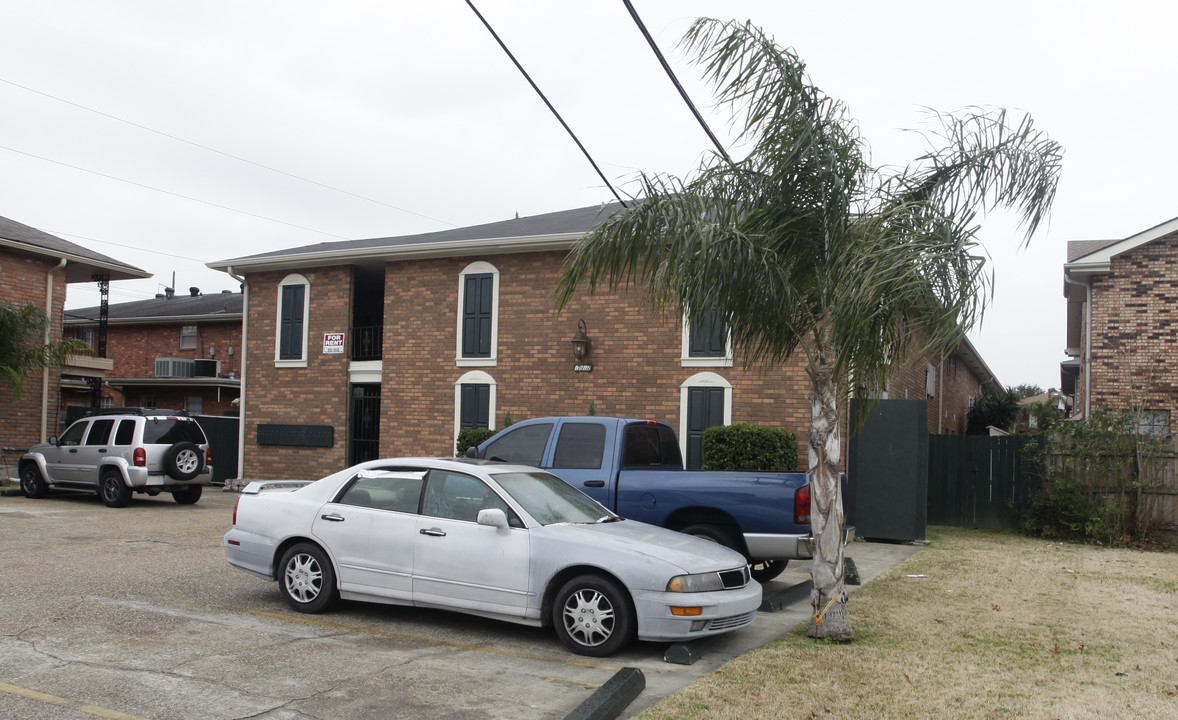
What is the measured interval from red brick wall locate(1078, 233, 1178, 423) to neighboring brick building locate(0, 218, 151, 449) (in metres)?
23.0

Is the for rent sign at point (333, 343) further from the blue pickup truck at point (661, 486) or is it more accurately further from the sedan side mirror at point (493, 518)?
the sedan side mirror at point (493, 518)

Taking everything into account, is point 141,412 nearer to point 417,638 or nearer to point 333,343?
point 333,343

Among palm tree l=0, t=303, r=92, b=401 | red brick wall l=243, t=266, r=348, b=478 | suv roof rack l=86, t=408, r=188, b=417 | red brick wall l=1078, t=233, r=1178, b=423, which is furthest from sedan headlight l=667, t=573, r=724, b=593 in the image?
palm tree l=0, t=303, r=92, b=401

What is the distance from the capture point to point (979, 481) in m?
16.2

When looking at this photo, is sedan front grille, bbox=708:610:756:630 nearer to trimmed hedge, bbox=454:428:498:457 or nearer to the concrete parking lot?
the concrete parking lot

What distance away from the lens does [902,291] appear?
6.64 meters

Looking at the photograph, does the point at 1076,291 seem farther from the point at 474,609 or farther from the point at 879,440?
the point at 474,609

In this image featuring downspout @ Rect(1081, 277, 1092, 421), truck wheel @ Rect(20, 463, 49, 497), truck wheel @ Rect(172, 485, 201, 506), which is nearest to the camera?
downspout @ Rect(1081, 277, 1092, 421)

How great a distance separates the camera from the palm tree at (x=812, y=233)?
6.94m

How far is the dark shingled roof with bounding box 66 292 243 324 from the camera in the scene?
32.8 meters

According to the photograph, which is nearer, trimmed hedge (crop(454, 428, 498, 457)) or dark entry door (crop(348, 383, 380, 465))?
trimmed hedge (crop(454, 428, 498, 457))

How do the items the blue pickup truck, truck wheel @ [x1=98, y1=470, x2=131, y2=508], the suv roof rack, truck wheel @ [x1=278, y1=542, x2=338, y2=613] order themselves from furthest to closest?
the suv roof rack
truck wheel @ [x1=98, y1=470, x2=131, y2=508]
the blue pickup truck
truck wheel @ [x1=278, y1=542, x2=338, y2=613]

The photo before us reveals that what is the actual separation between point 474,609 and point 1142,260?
15464 mm

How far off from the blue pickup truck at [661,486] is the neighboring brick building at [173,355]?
2146 cm
